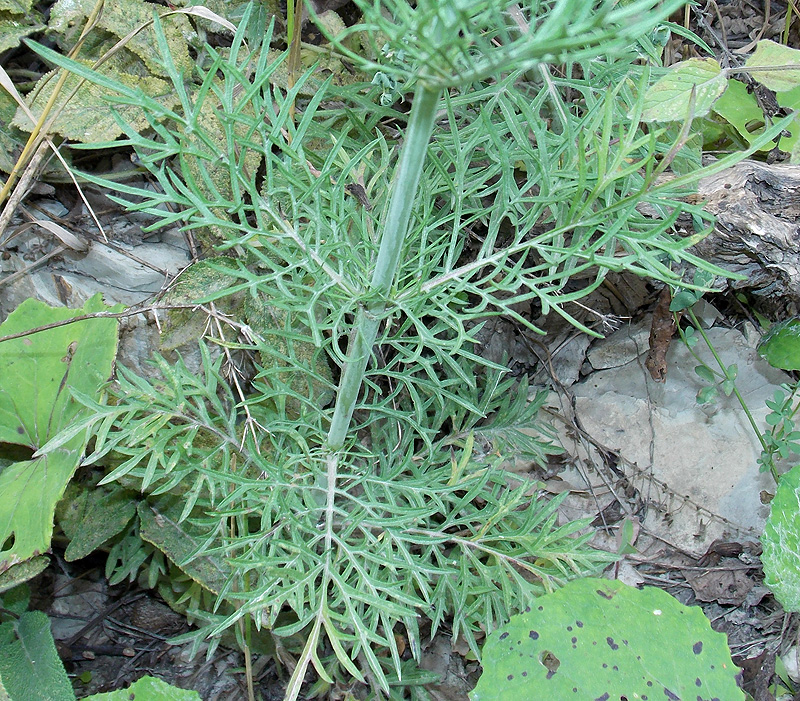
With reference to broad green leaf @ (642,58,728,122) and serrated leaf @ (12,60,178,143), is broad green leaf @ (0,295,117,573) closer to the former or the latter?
serrated leaf @ (12,60,178,143)

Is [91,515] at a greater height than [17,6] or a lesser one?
lesser

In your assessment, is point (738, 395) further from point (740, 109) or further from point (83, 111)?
point (83, 111)

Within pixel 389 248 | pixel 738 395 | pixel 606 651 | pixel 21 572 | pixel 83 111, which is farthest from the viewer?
pixel 738 395

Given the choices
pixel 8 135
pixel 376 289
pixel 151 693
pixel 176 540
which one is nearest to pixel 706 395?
pixel 376 289

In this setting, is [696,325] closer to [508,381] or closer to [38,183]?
[508,381]

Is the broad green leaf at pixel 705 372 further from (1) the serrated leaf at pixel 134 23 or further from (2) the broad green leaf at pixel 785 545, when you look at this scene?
(1) the serrated leaf at pixel 134 23

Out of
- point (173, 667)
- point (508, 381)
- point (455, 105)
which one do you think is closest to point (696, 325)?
point (508, 381)
